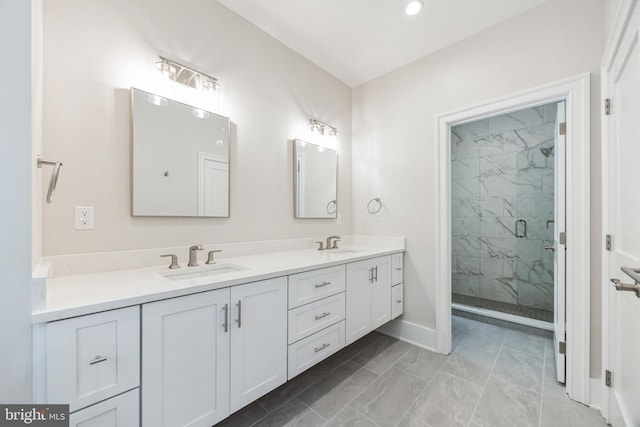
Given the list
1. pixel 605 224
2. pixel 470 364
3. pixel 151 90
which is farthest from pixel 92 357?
pixel 605 224

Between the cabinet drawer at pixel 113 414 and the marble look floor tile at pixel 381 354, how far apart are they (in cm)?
156

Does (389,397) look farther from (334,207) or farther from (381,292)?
(334,207)

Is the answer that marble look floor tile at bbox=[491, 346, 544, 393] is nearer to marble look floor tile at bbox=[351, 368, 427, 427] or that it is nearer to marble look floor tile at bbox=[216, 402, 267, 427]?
marble look floor tile at bbox=[351, 368, 427, 427]

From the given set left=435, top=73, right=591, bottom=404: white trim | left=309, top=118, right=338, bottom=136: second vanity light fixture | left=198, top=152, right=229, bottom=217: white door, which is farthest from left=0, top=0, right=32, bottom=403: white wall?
left=435, top=73, right=591, bottom=404: white trim

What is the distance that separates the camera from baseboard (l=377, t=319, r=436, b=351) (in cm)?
232

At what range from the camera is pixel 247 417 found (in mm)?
1491

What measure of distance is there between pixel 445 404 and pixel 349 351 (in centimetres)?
84

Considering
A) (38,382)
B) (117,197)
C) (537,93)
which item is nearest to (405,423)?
(38,382)

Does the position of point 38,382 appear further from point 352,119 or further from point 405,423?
point 352,119

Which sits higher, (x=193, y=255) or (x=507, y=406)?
(x=193, y=255)

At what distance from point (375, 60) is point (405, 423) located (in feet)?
9.40

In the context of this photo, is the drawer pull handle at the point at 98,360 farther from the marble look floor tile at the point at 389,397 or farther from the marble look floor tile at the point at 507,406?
the marble look floor tile at the point at 507,406

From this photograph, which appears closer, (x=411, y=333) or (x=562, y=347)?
(x=562, y=347)

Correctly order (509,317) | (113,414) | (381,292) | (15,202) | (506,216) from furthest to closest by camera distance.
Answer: (506,216), (509,317), (381,292), (113,414), (15,202)
